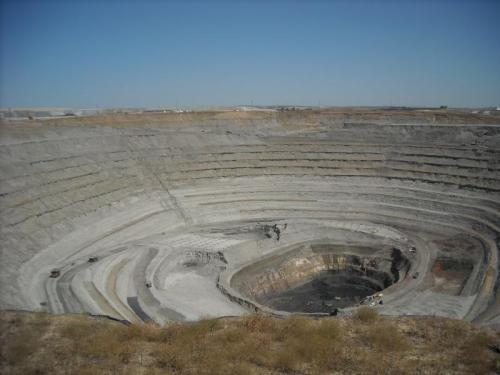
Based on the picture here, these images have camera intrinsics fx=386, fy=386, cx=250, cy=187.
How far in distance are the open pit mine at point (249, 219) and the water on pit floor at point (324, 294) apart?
0.14 metres

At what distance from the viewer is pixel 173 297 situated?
77.0ft

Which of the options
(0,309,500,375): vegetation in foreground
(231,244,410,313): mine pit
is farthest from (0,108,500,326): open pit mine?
(0,309,500,375): vegetation in foreground

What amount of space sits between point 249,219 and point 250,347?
27.3 metres

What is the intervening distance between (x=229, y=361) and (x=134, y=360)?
2.62 m

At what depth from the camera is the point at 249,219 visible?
3831cm

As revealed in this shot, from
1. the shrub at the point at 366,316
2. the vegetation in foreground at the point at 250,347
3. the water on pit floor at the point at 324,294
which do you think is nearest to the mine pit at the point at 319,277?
the water on pit floor at the point at 324,294

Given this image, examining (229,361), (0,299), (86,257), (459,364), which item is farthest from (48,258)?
(459,364)

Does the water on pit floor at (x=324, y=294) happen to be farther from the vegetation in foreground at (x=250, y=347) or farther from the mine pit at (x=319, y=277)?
the vegetation in foreground at (x=250, y=347)

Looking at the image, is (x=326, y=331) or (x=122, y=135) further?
(x=122, y=135)

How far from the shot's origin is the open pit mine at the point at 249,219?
23750 mm

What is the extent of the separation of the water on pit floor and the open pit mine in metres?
0.14

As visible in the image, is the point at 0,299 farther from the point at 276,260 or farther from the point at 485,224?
the point at 485,224

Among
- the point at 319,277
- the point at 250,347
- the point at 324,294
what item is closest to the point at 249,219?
the point at 319,277

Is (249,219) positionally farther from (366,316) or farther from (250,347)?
(250,347)
